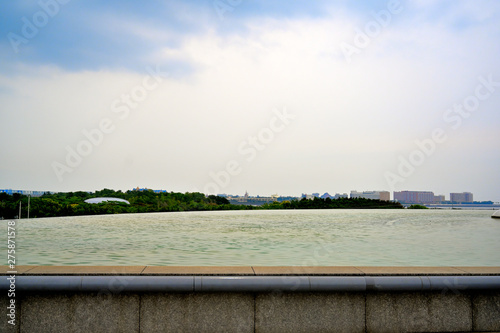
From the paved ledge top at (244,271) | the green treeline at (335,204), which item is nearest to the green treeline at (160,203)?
the green treeline at (335,204)

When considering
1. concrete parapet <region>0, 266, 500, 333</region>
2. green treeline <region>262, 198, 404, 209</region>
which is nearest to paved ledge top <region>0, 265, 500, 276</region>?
concrete parapet <region>0, 266, 500, 333</region>

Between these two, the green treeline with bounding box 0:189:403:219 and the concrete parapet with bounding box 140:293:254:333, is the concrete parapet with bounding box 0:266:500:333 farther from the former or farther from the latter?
the green treeline with bounding box 0:189:403:219

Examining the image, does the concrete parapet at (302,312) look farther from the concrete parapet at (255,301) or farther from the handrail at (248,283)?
the handrail at (248,283)

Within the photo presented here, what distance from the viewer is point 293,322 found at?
5434mm

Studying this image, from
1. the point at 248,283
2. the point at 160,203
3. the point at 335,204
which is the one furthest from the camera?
the point at 335,204

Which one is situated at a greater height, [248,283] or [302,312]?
[248,283]

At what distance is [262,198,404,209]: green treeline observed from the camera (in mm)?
56112

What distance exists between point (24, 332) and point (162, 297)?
67.4 inches

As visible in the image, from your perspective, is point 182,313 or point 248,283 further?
point 182,313

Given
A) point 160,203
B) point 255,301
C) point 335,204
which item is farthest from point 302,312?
point 335,204

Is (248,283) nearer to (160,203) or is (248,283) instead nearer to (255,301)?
(255,301)

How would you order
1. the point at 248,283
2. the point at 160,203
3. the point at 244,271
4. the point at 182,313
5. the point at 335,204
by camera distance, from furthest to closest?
1. the point at 335,204
2. the point at 160,203
3. the point at 244,271
4. the point at 182,313
5. the point at 248,283

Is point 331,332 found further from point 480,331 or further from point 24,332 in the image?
point 24,332

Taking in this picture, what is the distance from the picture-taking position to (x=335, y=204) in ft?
186
